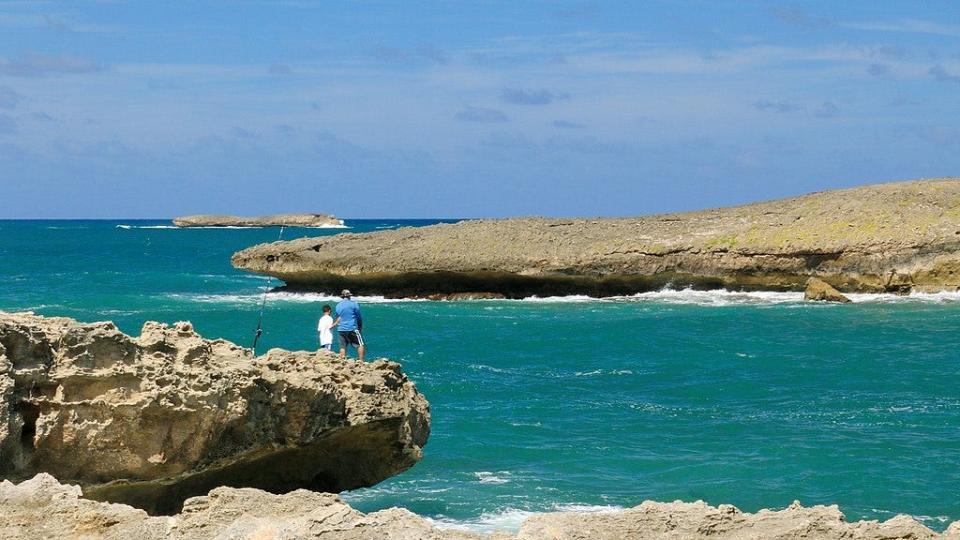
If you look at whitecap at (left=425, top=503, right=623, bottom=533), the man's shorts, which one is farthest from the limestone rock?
whitecap at (left=425, top=503, right=623, bottom=533)

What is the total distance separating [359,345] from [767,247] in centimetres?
3081

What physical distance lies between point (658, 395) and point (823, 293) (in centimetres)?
2068

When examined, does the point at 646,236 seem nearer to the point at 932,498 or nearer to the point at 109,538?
the point at 932,498

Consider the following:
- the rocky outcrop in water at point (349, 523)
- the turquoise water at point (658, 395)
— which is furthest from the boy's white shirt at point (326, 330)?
the rocky outcrop in water at point (349, 523)

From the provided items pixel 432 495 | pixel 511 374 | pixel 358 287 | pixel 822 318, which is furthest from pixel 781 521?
pixel 358 287

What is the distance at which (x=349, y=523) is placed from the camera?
21.0ft

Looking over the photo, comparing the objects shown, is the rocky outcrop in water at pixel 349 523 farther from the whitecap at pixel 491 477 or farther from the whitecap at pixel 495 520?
the whitecap at pixel 491 477

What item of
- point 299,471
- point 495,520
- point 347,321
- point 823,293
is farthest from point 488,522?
point 823,293

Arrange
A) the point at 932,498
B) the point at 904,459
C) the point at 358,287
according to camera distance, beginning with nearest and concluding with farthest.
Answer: the point at 932,498 → the point at 904,459 → the point at 358,287

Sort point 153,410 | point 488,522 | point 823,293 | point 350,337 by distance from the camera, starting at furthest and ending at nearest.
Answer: point 823,293 → point 350,337 → point 488,522 → point 153,410

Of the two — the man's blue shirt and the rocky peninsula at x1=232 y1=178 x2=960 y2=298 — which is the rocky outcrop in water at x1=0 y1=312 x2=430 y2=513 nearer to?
the man's blue shirt

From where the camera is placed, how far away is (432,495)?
14.4 metres

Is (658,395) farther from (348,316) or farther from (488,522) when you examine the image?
(488,522)

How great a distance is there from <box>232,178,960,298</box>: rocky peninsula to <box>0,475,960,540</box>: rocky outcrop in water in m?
37.5
